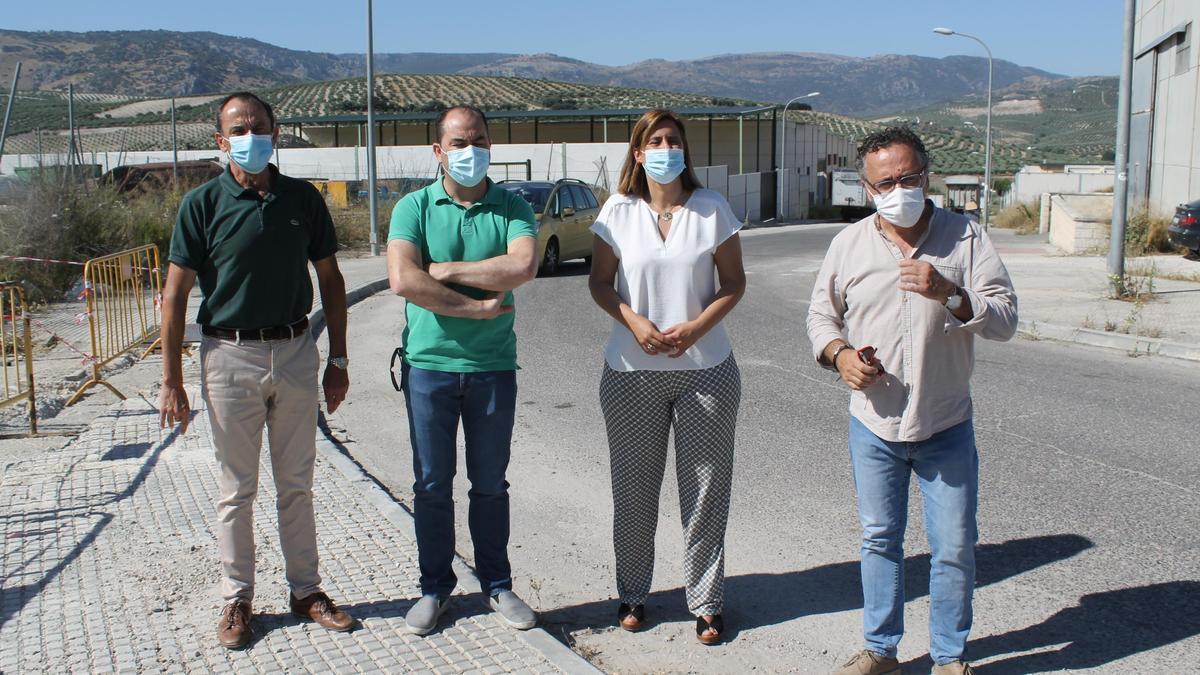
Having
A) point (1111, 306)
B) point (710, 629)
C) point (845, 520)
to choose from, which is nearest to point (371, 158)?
point (1111, 306)

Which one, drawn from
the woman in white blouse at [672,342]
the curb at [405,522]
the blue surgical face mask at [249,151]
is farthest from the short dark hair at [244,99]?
the curb at [405,522]

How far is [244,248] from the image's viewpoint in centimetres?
415

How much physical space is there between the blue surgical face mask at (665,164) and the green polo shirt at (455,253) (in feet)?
1.67

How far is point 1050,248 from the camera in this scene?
1049 inches

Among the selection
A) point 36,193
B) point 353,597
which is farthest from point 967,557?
point 36,193

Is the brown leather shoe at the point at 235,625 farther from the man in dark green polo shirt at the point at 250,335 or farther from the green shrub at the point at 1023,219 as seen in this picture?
the green shrub at the point at 1023,219

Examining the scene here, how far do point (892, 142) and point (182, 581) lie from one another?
355 centimetres

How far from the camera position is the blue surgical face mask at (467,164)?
4.25 m

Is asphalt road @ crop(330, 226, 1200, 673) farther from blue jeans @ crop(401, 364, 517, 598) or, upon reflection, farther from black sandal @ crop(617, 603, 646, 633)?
blue jeans @ crop(401, 364, 517, 598)

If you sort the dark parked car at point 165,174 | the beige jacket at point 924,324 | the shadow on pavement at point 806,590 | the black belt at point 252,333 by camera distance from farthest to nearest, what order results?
the dark parked car at point 165,174, the shadow on pavement at point 806,590, the black belt at point 252,333, the beige jacket at point 924,324

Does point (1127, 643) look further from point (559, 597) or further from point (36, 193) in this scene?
point (36, 193)

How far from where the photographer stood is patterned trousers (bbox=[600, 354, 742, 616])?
427 cm

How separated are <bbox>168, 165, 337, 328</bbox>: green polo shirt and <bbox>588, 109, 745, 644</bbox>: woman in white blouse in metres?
1.21

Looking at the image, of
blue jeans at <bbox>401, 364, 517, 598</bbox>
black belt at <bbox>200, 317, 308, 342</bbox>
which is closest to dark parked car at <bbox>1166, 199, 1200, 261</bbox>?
blue jeans at <bbox>401, 364, 517, 598</bbox>
